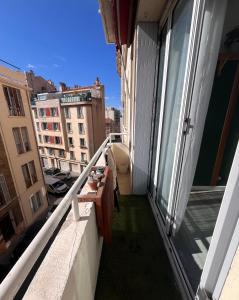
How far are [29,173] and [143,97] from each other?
6134mm

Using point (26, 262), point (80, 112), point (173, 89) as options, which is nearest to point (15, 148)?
point (173, 89)

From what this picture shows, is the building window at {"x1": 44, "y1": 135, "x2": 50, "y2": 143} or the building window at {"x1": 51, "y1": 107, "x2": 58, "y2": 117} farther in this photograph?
the building window at {"x1": 44, "y1": 135, "x2": 50, "y2": 143}

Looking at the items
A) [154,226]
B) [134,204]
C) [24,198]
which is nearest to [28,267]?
[154,226]

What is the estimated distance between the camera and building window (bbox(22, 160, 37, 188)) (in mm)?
5795

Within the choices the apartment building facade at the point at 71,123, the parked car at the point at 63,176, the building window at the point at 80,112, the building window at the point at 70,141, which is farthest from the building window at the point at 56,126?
the parked car at the point at 63,176

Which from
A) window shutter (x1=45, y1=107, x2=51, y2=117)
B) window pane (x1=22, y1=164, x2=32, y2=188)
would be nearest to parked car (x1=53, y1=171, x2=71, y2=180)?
window shutter (x1=45, y1=107, x2=51, y2=117)

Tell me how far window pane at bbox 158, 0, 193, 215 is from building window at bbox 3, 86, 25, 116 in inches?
229

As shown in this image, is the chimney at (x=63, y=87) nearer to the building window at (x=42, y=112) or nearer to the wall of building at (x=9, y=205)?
the building window at (x=42, y=112)

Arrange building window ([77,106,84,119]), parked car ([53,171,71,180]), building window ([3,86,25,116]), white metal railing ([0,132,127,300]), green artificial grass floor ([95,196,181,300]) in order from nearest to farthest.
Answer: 1. white metal railing ([0,132,127,300])
2. green artificial grass floor ([95,196,181,300])
3. building window ([3,86,25,116])
4. building window ([77,106,84,119])
5. parked car ([53,171,71,180])

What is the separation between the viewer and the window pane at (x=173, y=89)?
1.05 m

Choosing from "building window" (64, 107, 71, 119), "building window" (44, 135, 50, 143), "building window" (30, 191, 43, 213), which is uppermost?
"building window" (64, 107, 71, 119)

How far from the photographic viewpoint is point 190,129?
919mm

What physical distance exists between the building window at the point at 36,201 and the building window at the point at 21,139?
6.96 ft

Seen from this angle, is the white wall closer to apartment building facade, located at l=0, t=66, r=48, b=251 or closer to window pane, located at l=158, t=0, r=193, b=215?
window pane, located at l=158, t=0, r=193, b=215
